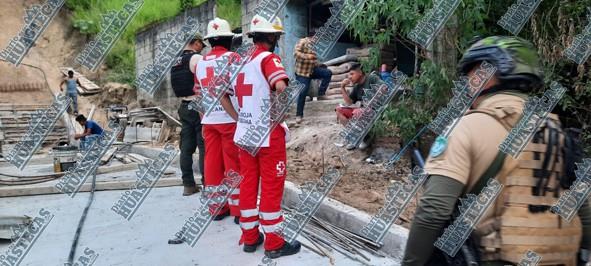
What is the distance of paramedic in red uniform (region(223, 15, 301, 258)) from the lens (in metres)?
2.98

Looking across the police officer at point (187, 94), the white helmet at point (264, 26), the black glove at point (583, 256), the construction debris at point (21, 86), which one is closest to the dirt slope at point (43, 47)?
the construction debris at point (21, 86)

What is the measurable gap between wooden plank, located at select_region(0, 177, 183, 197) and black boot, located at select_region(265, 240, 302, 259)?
3.02 m

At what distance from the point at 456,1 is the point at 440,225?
328 centimetres

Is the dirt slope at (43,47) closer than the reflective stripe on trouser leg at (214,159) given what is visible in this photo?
No

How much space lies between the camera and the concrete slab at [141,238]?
10.2ft

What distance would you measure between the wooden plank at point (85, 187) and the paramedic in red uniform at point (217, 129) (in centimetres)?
195

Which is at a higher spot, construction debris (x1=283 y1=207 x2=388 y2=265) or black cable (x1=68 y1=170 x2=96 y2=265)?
construction debris (x1=283 y1=207 x2=388 y2=265)

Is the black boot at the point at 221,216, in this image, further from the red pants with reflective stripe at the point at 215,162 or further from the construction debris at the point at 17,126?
the construction debris at the point at 17,126

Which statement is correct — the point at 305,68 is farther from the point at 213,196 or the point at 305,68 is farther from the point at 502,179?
the point at 502,179

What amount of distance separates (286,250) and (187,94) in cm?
213

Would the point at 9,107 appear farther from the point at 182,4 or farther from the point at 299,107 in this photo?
the point at 299,107

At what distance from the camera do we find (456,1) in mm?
4059

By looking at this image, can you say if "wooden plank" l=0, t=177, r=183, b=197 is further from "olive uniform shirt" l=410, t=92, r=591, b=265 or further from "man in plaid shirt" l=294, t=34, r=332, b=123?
"olive uniform shirt" l=410, t=92, r=591, b=265

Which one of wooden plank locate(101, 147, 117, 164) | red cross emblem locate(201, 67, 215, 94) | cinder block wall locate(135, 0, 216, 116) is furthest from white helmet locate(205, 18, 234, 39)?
cinder block wall locate(135, 0, 216, 116)
